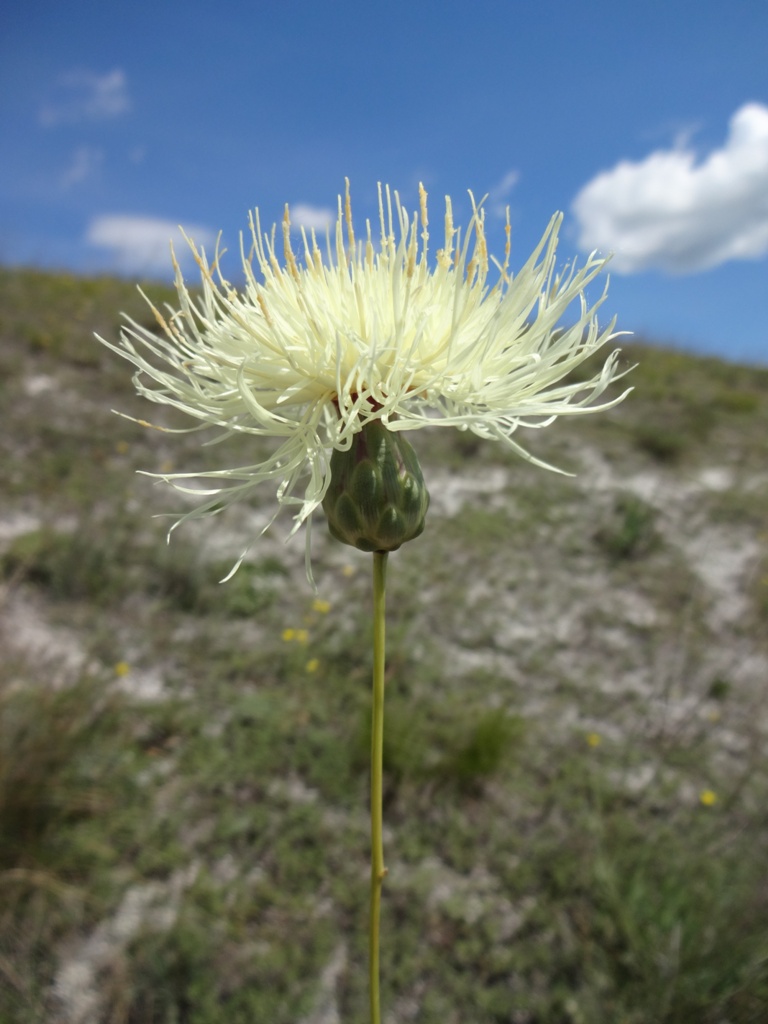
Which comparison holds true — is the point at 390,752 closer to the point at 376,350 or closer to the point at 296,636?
the point at 296,636

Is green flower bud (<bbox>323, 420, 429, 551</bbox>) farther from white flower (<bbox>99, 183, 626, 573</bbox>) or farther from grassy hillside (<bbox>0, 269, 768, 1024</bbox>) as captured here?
grassy hillside (<bbox>0, 269, 768, 1024</bbox>)

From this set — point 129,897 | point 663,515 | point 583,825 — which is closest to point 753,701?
point 583,825

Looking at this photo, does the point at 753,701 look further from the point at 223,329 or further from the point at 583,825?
the point at 223,329

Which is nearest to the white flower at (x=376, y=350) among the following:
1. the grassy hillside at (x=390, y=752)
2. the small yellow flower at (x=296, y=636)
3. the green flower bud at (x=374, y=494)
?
the green flower bud at (x=374, y=494)

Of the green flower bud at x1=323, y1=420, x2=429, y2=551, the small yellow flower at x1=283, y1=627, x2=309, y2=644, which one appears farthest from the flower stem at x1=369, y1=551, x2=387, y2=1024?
the small yellow flower at x1=283, y1=627, x2=309, y2=644

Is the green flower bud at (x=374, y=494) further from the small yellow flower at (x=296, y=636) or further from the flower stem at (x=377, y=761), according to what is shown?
the small yellow flower at (x=296, y=636)

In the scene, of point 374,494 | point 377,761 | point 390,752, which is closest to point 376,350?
point 374,494
